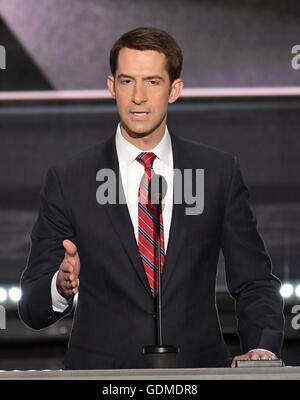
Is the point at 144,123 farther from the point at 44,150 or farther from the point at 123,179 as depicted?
the point at 44,150

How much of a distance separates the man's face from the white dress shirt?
53 millimetres

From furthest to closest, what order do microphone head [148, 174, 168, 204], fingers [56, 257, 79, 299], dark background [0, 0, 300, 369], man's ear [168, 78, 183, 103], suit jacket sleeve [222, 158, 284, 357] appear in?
dark background [0, 0, 300, 369]
man's ear [168, 78, 183, 103]
suit jacket sleeve [222, 158, 284, 357]
microphone head [148, 174, 168, 204]
fingers [56, 257, 79, 299]

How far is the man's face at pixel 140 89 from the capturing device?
6.86 ft

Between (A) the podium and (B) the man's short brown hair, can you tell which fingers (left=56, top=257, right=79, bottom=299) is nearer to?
(A) the podium

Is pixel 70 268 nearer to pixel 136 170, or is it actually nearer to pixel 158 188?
pixel 158 188

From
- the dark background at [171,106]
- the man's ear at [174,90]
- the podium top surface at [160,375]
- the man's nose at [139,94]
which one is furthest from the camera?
the dark background at [171,106]

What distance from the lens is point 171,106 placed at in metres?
4.78

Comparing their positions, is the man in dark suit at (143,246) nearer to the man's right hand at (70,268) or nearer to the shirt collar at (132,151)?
the shirt collar at (132,151)

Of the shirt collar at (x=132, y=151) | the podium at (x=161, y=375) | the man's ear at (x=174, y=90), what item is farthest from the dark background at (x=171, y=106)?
the podium at (x=161, y=375)

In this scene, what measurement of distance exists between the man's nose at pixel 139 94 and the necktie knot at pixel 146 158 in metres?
0.14

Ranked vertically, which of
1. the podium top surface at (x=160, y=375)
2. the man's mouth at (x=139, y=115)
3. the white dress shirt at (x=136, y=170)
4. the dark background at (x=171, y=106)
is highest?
the dark background at (x=171, y=106)

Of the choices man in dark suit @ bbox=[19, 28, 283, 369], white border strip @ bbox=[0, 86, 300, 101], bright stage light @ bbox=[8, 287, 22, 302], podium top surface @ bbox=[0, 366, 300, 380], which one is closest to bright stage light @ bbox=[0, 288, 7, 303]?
bright stage light @ bbox=[8, 287, 22, 302]

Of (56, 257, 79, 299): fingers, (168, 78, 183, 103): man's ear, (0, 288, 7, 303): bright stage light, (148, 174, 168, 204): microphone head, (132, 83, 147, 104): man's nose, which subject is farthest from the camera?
(0, 288, 7, 303): bright stage light

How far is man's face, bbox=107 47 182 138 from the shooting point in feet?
6.86
